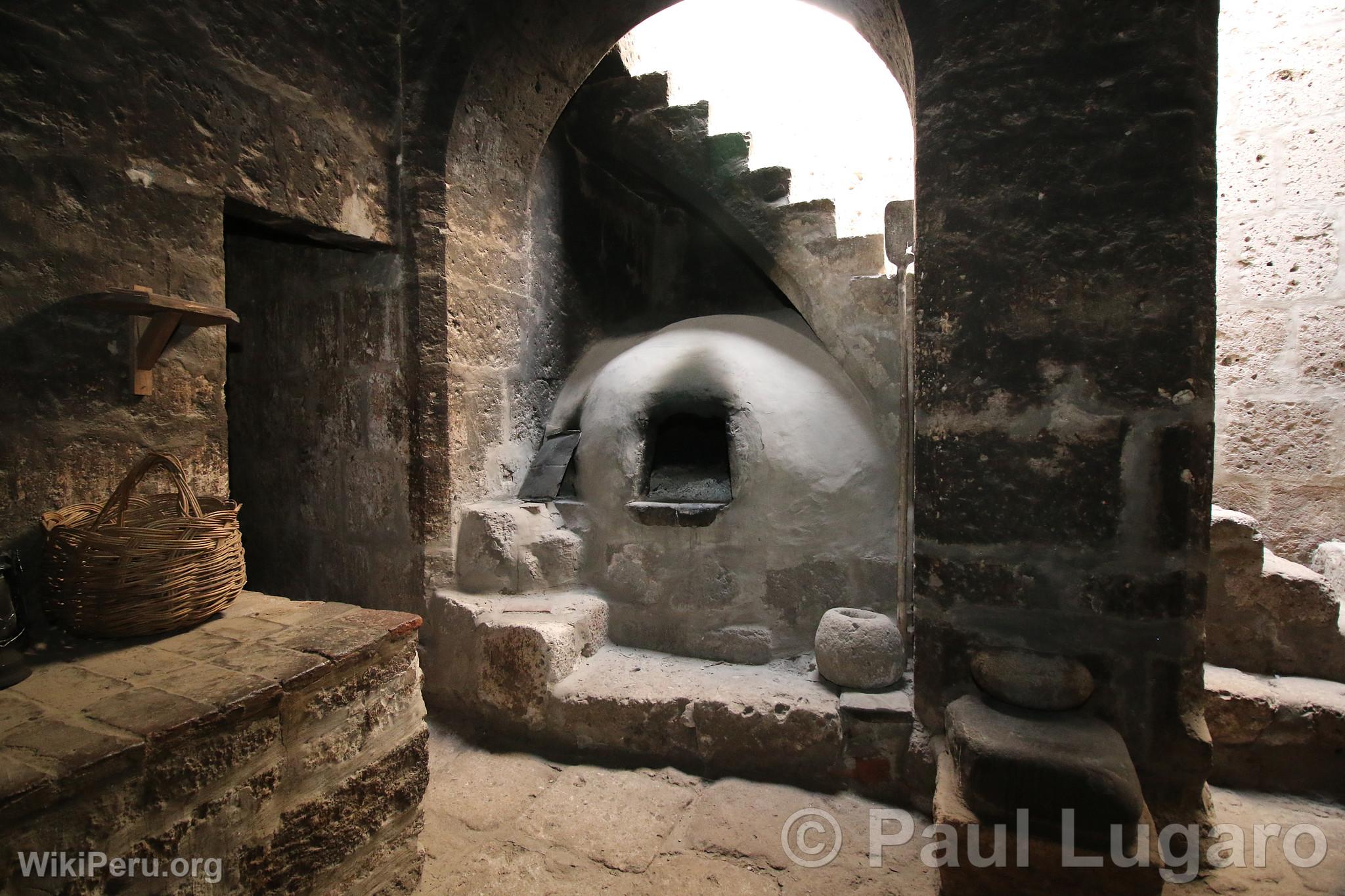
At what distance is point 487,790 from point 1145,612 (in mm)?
2161

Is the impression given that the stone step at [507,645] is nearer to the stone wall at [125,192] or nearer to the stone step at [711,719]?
the stone step at [711,719]

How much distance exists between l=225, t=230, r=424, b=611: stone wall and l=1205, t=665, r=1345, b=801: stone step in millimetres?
3042

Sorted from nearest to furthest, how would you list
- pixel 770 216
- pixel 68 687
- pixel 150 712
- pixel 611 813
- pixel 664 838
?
pixel 150 712
pixel 68 687
pixel 664 838
pixel 611 813
pixel 770 216

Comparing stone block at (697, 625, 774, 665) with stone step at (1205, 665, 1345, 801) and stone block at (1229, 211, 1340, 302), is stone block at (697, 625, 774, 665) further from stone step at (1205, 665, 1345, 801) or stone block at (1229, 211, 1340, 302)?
stone block at (1229, 211, 1340, 302)

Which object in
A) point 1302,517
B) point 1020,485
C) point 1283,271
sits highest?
point 1283,271

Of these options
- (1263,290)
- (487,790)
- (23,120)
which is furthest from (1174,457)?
(23,120)

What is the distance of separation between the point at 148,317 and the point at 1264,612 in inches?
150

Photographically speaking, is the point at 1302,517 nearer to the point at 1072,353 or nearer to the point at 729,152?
the point at 1072,353

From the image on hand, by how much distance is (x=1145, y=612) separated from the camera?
5.98 feet

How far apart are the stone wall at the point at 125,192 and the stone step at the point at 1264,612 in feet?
11.4

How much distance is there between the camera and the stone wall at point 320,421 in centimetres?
→ 298

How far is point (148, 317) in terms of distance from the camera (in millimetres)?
2047

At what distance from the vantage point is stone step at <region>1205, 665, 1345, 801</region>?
216cm

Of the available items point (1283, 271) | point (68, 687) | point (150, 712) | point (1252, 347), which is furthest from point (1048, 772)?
point (1283, 271)
